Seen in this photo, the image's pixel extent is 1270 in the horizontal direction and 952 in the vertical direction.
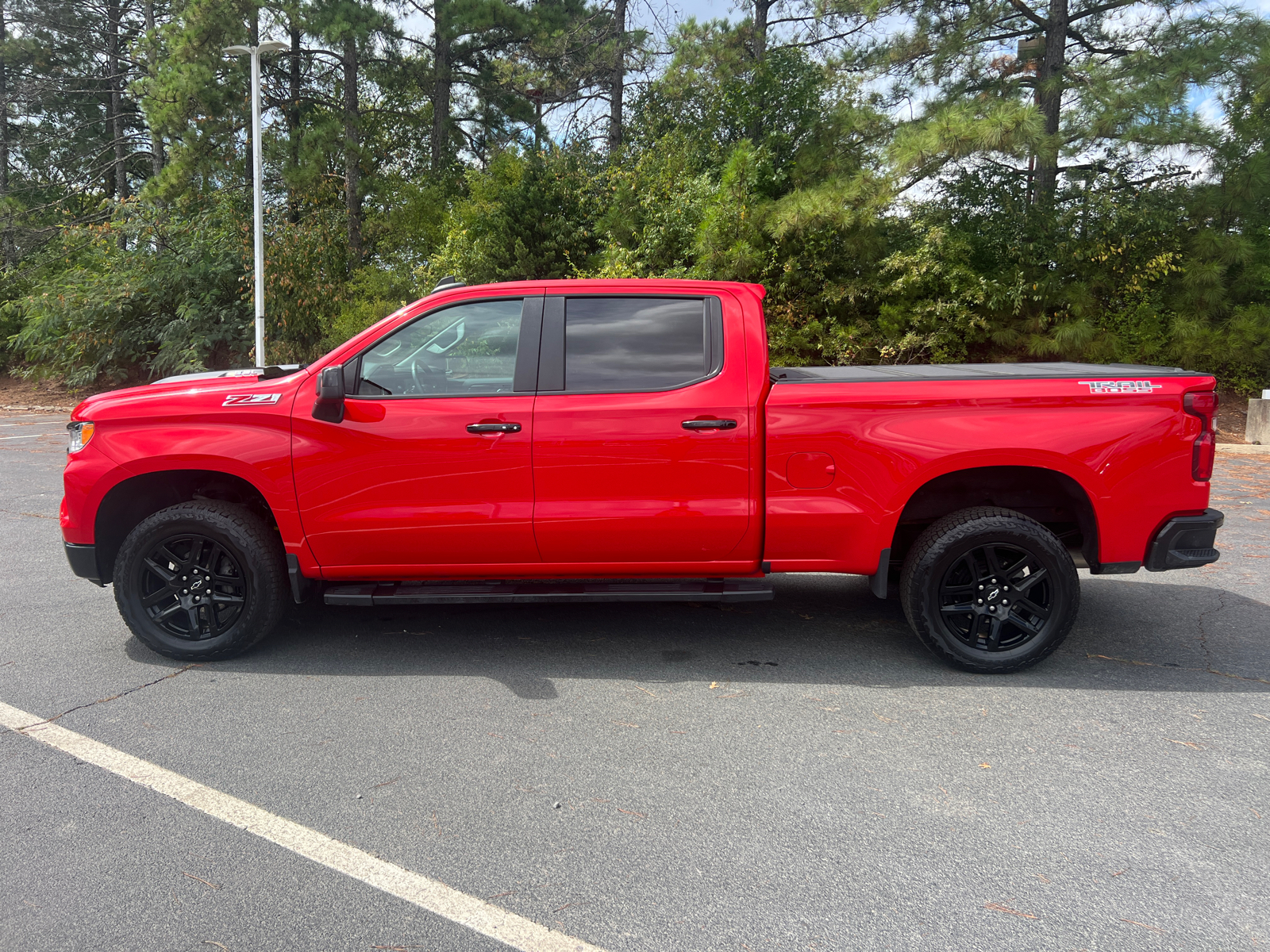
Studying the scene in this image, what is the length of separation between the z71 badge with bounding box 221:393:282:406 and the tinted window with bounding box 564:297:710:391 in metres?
1.47

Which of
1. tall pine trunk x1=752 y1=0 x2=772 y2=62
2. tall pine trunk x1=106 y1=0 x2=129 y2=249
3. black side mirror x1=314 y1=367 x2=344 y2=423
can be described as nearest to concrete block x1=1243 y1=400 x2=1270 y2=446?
tall pine trunk x1=752 y1=0 x2=772 y2=62

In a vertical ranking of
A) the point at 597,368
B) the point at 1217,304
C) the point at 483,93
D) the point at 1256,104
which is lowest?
the point at 597,368

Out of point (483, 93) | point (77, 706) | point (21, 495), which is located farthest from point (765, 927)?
point (483, 93)

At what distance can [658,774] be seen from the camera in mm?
3449

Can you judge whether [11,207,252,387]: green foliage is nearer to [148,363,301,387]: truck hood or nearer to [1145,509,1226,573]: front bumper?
[148,363,301,387]: truck hood

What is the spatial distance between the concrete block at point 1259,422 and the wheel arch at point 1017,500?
478 inches

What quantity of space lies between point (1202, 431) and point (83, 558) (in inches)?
221

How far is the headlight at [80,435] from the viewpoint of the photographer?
183 inches

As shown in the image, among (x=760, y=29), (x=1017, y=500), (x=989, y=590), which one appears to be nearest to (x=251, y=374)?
(x=989, y=590)

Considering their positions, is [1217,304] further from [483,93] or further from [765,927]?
[483,93]

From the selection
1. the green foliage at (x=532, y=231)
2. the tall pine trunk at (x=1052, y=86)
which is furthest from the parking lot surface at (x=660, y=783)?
the green foliage at (x=532, y=231)

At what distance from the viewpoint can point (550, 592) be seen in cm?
457

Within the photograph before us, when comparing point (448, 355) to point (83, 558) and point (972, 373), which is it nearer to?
point (83, 558)

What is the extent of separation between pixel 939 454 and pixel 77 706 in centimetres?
415
